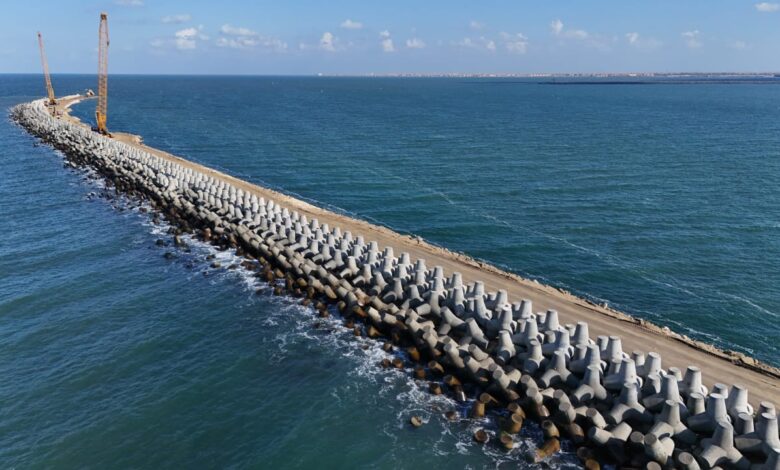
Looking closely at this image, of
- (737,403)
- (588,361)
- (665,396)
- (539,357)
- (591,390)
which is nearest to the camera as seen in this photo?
(737,403)

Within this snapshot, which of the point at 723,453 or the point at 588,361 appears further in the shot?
the point at 588,361

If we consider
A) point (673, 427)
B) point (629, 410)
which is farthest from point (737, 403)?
point (629, 410)

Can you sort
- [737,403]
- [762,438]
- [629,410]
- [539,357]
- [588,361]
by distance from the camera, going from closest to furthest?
[762,438]
[737,403]
[629,410]
[588,361]
[539,357]

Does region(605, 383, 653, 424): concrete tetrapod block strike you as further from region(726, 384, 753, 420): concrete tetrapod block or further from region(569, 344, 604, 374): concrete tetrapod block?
region(726, 384, 753, 420): concrete tetrapod block

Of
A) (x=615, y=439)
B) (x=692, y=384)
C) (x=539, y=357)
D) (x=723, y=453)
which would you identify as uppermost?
(x=692, y=384)

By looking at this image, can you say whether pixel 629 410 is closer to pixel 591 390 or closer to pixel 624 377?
pixel 624 377

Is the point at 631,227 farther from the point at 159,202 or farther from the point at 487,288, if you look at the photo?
the point at 159,202

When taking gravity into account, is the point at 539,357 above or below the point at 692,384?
below

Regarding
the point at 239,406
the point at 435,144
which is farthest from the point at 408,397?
the point at 435,144

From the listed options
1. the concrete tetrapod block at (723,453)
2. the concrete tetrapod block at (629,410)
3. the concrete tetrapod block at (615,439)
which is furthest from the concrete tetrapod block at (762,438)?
the concrete tetrapod block at (615,439)

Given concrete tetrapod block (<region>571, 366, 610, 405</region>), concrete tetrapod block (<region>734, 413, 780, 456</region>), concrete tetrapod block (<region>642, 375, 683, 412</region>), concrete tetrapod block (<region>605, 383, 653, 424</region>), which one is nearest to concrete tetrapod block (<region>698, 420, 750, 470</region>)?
concrete tetrapod block (<region>734, 413, 780, 456</region>)

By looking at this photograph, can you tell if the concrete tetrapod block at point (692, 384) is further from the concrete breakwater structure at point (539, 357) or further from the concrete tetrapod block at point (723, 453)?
the concrete tetrapod block at point (723, 453)
